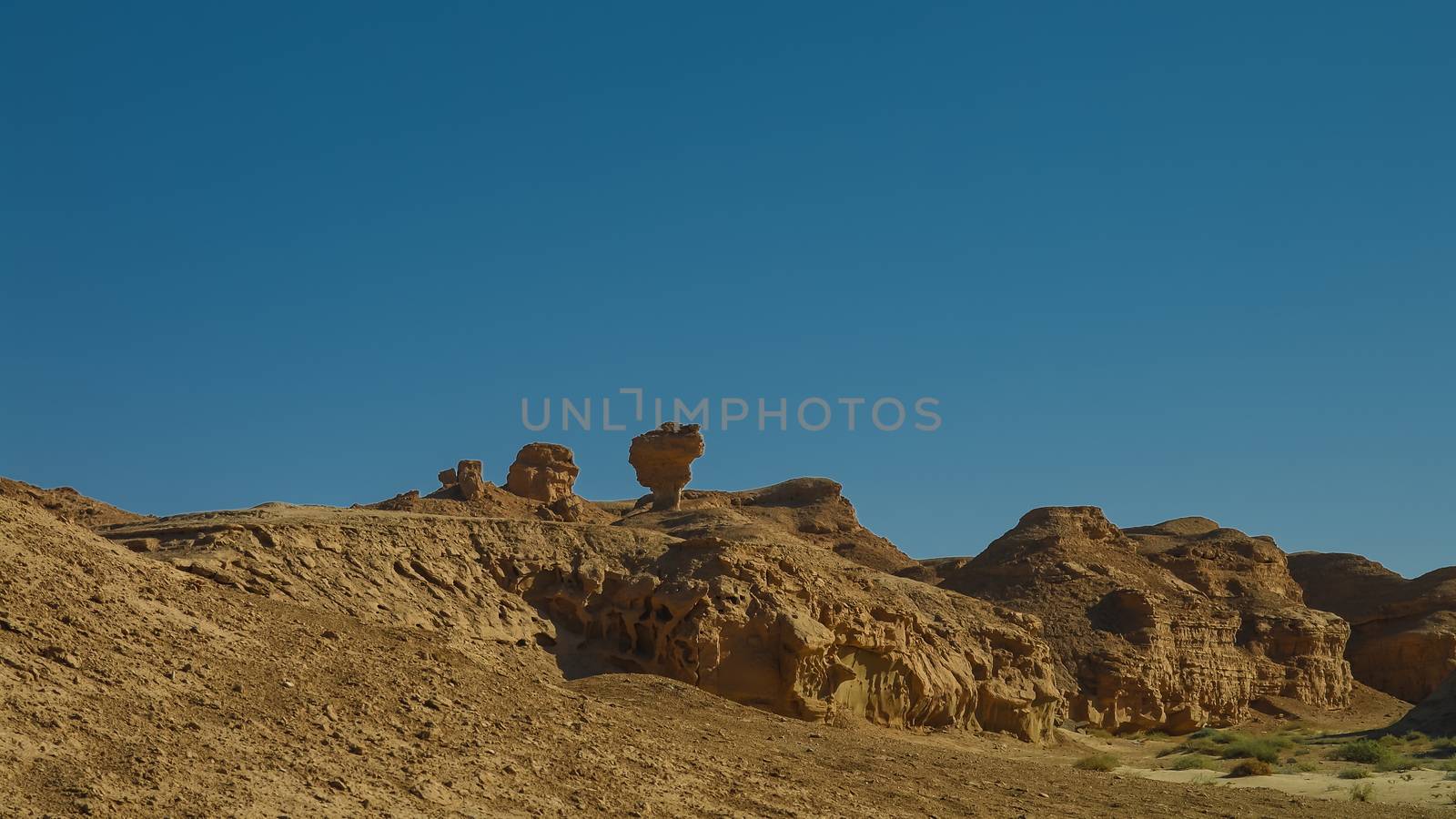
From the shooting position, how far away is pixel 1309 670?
158 ft

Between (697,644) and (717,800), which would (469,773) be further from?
(697,644)

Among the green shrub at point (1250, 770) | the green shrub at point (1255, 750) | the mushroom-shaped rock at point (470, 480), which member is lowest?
the green shrub at point (1250, 770)

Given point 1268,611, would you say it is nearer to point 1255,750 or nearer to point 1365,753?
point 1255,750

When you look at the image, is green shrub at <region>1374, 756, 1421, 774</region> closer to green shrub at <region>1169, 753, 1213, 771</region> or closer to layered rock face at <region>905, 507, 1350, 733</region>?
green shrub at <region>1169, 753, 1213, 771</region>

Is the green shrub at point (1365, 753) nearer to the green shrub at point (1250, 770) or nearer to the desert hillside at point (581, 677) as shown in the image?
the green shrub at point (1250, 770)

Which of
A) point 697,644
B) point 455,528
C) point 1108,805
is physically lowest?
point 1108,805

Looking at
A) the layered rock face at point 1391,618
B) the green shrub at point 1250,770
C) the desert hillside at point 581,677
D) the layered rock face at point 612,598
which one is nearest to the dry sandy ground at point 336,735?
the desert hillside at point 581,677

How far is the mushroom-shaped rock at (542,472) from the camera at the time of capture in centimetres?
6034

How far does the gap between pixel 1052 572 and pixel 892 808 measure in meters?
31.0

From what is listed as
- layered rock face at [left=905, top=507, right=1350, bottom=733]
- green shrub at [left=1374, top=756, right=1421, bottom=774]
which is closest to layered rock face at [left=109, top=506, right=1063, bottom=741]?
green shrub at [left=1374, top=756, right=1421, bottom=774]

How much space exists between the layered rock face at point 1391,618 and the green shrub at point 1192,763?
1016 inches

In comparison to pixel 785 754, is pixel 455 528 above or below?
above

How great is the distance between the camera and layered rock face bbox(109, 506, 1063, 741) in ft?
76.9

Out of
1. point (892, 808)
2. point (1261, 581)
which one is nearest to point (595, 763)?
point (892, 808)
